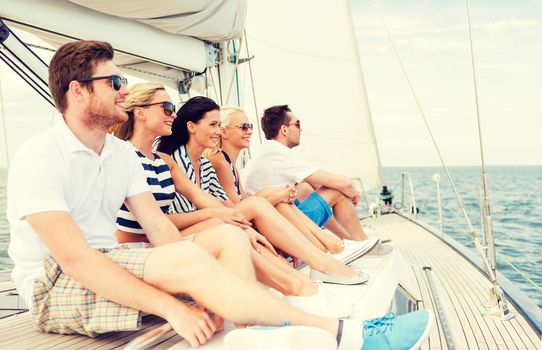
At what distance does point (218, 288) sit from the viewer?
4.52 feet

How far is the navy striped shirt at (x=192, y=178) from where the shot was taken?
259cm

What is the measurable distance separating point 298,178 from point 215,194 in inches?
22.6

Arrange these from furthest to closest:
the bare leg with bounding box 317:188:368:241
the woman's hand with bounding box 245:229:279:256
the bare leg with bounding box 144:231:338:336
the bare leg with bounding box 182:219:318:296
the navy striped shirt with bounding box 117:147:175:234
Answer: the bare leg with bounding box 317:188:368:241, the navy striped shirt with bounding box 117:147:175:234, the woman's hand with bounding box 245:229:279:256, the bare leg with bounding box 182:219:318:296, the bare leg with bounding box 144:231:338:336

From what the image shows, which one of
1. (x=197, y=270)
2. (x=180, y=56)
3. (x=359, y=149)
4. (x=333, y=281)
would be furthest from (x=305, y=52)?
(x=197, y=270)

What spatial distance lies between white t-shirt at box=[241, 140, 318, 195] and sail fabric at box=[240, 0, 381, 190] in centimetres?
347

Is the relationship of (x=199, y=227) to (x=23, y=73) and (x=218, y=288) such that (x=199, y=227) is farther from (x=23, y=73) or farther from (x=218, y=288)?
(x=23, y=73)

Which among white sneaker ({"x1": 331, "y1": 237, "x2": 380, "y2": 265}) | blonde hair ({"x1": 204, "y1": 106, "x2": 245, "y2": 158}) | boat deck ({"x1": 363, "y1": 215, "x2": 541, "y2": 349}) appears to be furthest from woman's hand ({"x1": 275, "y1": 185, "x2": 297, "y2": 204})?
boat deck ({"x1": 363, "y1": 215, "x2": 541, "y2": 349})

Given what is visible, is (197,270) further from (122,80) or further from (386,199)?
(386,199)

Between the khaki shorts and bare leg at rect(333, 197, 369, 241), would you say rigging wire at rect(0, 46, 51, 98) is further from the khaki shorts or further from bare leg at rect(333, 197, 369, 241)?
bare leg at rect(333, 197, 369, 241)

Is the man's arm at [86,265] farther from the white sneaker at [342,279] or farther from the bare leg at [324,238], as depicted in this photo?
the bare leg at [324,238]

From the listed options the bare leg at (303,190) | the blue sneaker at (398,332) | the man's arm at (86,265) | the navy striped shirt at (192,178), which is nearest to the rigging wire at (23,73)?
the navy striped shirt at (192,178)

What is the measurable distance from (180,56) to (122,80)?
196 centimetres

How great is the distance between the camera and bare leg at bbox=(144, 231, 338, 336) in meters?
1.37

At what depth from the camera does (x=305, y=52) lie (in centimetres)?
696
